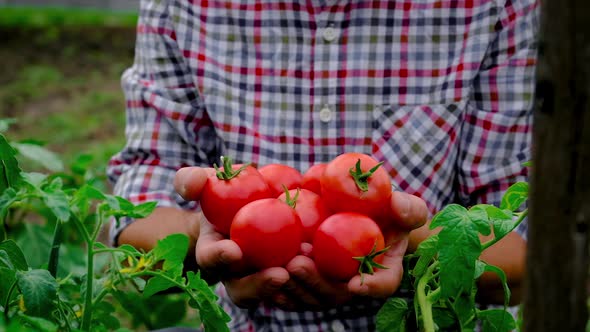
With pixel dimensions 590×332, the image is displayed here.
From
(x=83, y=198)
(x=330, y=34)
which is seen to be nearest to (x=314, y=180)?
(x=83, y=198)

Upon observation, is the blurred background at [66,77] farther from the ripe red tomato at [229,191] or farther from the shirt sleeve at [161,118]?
the ripe red tomato at [229,191]

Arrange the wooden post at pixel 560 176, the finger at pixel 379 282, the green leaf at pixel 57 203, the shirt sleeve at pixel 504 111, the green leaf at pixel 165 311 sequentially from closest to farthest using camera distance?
the wooden post at pixel 560 176
the green leaf at pixel 57 203
the finger at pixel 379 282
the shirt sleeve at pixel 504 111
the green leaf at pixel 165 311

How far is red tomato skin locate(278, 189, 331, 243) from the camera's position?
3.49 ft

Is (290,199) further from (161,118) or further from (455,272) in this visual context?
(161,118)

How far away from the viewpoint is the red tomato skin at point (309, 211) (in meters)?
1.06

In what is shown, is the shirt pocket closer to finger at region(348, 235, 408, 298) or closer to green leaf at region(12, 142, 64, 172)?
finger at region(348, 235, 408, 298)

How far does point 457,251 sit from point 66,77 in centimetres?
557

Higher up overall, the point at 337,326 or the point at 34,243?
the point at 34,243

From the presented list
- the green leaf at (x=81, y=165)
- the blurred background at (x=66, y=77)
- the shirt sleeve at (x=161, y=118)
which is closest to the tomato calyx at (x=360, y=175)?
the shirt sleeve at (x=161, y=118)

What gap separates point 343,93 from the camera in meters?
1.54

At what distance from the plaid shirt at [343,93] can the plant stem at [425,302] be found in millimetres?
579

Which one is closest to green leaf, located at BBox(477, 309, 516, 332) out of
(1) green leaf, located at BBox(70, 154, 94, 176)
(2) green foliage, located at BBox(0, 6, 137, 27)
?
(1) green leaf, located at BBox(70, 154, 94, 176)

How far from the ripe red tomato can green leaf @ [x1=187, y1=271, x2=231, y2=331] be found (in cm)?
18

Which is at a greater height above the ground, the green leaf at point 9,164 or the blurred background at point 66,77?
the green leaf at point 9,164
